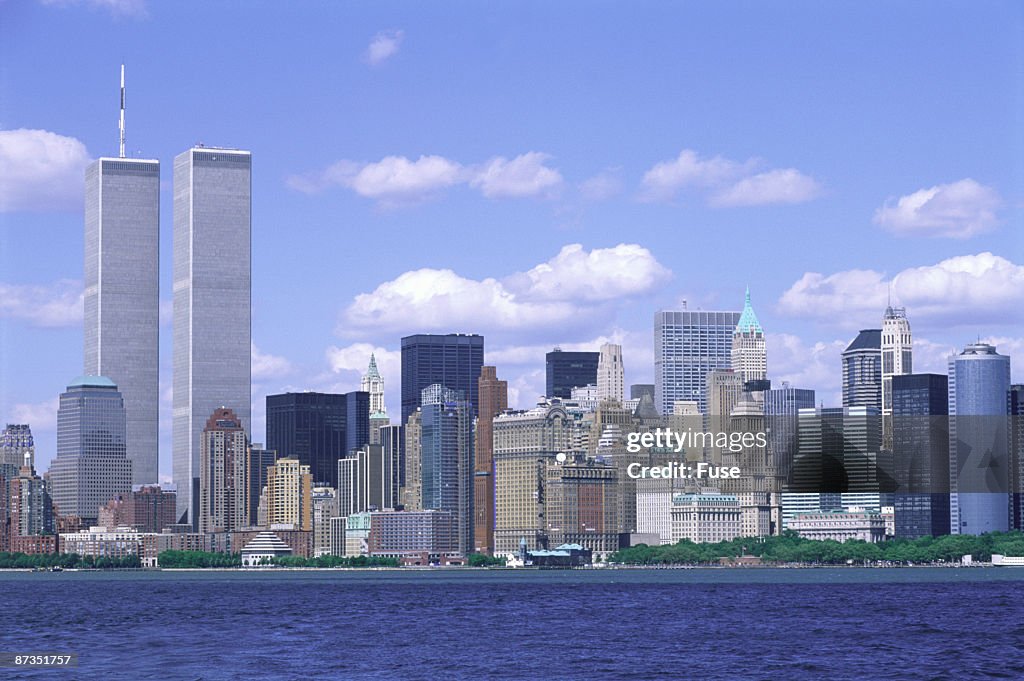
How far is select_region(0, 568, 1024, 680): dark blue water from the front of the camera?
235 feet

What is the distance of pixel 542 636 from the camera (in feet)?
295

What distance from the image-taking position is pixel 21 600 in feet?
499

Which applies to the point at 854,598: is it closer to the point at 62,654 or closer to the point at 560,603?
the point at 560,603

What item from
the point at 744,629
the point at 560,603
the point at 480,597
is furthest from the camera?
the point at 480,597

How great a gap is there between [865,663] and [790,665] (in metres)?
3.10

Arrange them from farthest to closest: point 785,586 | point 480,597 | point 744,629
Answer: point 785,586, point 480,597, point 744,629

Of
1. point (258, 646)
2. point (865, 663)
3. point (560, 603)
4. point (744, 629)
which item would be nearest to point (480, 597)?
point (560, 603)

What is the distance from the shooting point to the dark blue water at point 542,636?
71625 mm

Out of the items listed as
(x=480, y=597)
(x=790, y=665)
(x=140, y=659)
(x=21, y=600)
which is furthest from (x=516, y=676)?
(x=21, y=600)

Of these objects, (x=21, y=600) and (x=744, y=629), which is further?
(x=21, y=600)

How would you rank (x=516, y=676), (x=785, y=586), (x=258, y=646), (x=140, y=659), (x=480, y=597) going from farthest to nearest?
(x=785, y=586) < (x=480, y=597) < (x=258, y=646) < (x=140, y=659) < (x=516, y=676)

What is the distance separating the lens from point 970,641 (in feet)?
277

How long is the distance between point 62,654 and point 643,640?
25.4 meters

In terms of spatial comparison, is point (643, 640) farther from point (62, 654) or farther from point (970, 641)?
point (62, 654)
